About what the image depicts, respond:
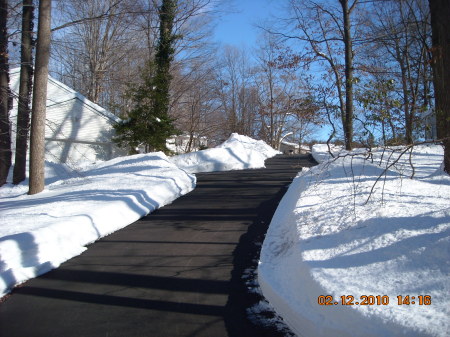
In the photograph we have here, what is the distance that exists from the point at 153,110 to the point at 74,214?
1401cm

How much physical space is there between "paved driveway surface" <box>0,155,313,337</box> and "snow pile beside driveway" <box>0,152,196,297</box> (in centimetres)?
28

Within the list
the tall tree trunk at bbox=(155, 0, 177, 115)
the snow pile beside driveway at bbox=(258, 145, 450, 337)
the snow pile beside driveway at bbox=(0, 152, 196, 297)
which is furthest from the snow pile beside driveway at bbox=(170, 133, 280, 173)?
the snow pile beside driveway at bbox=(258, 145, 450, 337)

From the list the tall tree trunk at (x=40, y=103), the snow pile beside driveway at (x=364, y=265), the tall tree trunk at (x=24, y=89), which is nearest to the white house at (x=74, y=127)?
the tall tree trunk at (x=24, y=89)

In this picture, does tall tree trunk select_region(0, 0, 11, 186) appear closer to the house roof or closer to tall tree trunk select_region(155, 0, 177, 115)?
the house roof

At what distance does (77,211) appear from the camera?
7949 millimetres

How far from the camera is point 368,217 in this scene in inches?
218

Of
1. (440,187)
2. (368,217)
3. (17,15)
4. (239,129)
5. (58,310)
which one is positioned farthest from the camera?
(239,129)

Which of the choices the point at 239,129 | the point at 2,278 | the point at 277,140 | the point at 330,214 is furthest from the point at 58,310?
the point at 277,140

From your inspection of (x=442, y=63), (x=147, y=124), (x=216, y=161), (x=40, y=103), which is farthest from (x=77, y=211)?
(x=147, y=124)

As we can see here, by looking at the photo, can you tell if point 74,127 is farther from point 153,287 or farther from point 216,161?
point 153,287

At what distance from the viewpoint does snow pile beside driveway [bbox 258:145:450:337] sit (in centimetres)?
332

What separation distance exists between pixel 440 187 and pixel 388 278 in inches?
178

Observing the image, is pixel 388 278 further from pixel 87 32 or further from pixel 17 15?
pixel 87 32

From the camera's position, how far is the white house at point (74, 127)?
2155 cm
